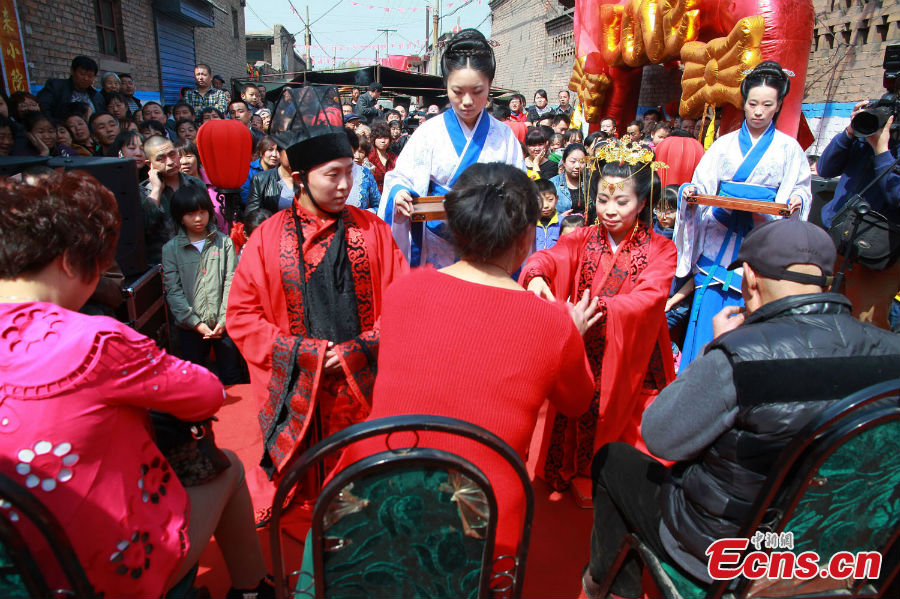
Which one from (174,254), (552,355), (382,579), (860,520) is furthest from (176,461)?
(174,254)

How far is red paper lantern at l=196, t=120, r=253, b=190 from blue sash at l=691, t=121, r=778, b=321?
127 inches

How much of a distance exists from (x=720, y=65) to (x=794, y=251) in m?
6.12

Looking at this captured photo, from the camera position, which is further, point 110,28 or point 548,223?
point 110,28


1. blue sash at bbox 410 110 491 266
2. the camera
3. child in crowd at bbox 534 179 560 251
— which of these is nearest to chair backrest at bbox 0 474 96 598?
blue sash at bbox 410 110 491 266

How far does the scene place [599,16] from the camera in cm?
1055

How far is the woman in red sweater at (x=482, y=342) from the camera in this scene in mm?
1296

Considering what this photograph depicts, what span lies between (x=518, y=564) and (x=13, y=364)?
1.11m

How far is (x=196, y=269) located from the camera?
3.32 metres

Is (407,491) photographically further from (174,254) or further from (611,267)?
(174,254)

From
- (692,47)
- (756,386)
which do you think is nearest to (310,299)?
(756,386)

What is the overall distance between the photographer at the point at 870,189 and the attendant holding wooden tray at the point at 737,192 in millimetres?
634

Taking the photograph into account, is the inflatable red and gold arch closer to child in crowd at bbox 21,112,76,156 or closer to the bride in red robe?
the bride in red robe

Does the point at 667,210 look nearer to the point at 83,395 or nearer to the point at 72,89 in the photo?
the point at 83,395

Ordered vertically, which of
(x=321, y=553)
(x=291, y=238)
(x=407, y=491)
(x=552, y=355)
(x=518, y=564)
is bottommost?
(x=518, y=564)
